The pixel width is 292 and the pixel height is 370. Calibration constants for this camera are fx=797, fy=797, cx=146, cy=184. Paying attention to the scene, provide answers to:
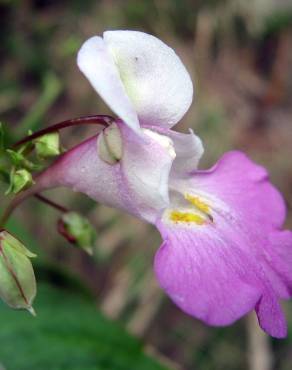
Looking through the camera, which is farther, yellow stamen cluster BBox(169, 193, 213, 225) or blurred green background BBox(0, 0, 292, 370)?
blurred green background BBox(0, 0, 292, 370)

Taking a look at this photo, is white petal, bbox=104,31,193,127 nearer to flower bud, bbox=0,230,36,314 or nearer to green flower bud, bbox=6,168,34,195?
green flower bud, bbox=6,168,34,195

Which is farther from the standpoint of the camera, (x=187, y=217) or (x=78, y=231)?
(x=78, y=231)

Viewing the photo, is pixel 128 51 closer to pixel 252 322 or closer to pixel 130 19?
pixel 252 322

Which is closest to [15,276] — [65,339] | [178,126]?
[65,339]

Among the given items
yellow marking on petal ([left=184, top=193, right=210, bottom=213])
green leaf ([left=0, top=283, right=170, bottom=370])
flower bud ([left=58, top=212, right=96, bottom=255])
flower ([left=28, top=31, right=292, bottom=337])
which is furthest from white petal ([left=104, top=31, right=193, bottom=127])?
green leaf ([left=0, top=283, right=170, bottom=370])

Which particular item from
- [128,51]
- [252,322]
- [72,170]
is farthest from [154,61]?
[252,322]

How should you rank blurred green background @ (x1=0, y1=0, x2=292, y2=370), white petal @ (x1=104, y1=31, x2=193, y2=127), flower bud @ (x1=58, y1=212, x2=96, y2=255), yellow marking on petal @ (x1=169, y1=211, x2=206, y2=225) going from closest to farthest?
white petal @ (x1=104, y1=31, x2=193, y2=127) < yellow marking on petal @ (x1=169, y1=211, x2=206, y2=225) < flower bud @ (x1=58, y1=212, x2=96, y2=255) < blurred green background @ (x1=0, y1=0, x2=292, y2=370)

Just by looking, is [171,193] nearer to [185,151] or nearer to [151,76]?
[185,151]
